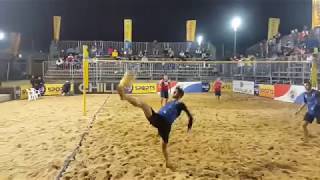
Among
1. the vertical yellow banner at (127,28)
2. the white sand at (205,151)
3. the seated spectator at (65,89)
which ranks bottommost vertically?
the white sand at (205,151)

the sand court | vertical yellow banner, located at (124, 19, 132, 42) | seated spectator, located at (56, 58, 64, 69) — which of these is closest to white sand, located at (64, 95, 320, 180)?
the sand court

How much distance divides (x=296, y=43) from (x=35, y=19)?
30.4 metres

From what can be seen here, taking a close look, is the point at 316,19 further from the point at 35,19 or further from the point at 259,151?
the point at 35,19

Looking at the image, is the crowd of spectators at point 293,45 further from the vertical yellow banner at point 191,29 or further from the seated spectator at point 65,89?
the seated spectator at point 65,89

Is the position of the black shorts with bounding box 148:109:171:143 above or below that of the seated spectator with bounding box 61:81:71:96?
below

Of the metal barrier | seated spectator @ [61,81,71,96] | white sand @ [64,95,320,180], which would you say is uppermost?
the metal barrier

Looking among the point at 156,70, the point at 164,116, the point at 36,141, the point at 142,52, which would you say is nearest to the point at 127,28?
the point at 142,52

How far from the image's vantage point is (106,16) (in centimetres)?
4228

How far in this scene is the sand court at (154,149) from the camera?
6.66 m

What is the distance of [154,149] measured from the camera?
841 cm

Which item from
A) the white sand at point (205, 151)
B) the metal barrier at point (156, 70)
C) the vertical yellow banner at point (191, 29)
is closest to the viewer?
the white sand at point (205, 151)

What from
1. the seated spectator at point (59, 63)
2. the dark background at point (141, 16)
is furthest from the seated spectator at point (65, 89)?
the dark background at point (141, 16)

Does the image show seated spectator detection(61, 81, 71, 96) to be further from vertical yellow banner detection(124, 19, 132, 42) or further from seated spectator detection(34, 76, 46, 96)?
vertical yellow banner detection(124, 19, 132, 42)

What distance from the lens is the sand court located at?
6.66 metres
